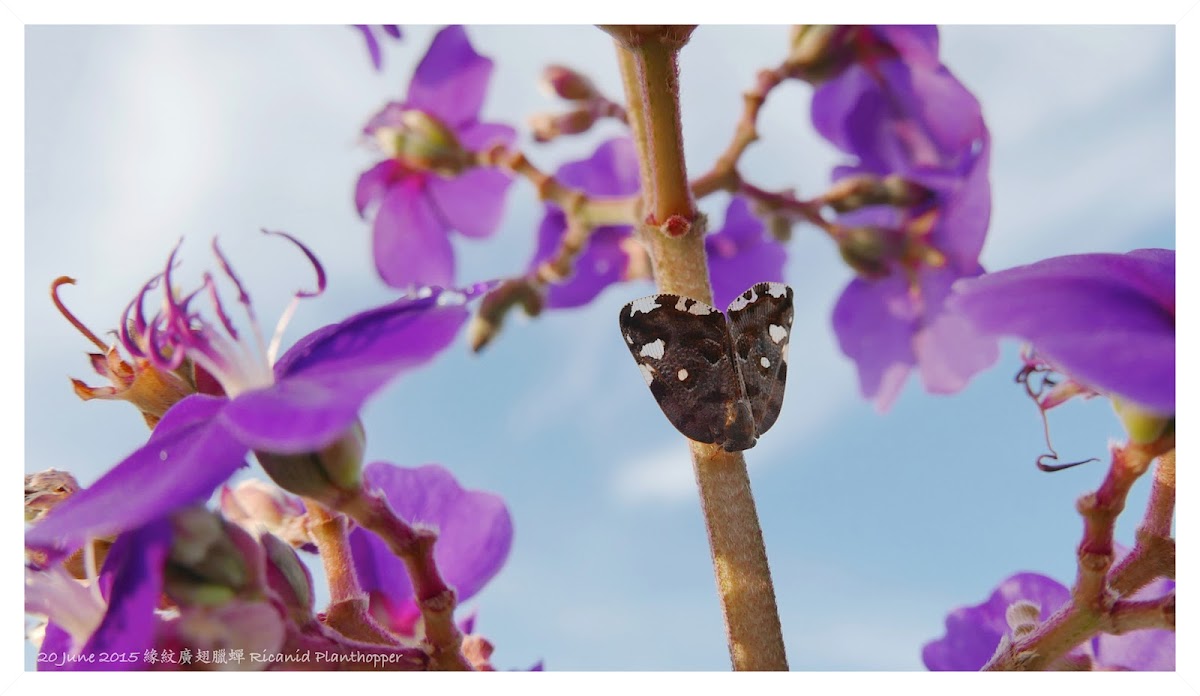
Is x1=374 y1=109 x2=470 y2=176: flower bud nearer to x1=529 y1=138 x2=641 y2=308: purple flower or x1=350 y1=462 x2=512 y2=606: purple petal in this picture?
x1=529 y1=138 x2=641 y2=308: purple flower

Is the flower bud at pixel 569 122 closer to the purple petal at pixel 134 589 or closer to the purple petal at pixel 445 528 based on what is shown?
the purple petal at pixel 445 528

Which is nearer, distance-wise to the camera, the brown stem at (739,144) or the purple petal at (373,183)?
the brown stem at (739,144)

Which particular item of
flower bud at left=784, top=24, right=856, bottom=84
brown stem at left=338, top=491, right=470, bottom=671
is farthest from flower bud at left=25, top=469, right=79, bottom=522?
flower bud at left=784, top=24, right=856, bottom=84

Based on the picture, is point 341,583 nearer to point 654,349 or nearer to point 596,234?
point 654,349

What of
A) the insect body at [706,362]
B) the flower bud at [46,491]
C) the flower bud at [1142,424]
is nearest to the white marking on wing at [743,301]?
the insect body at [706,362]

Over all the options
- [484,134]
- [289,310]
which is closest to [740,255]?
[484,134]

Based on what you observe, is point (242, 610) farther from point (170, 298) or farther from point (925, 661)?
point (925, 661)

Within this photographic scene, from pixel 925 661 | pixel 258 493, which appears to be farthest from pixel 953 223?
pixel 258 493
